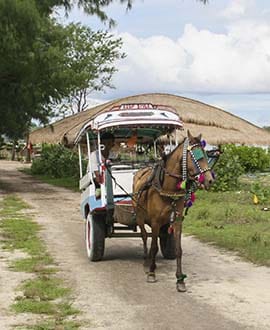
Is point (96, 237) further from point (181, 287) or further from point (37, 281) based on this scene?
point (181, 287)

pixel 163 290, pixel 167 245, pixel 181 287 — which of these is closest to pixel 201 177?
pixel 181 287

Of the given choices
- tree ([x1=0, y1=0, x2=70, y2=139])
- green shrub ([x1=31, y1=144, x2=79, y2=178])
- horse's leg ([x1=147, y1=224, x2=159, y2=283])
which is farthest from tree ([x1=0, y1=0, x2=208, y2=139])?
horse's leg ([x1=147, y1=224, x2=159, y2=283])

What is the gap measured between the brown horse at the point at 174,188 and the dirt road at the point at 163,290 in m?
0.45

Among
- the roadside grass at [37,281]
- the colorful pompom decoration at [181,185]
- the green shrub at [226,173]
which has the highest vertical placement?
the colorful pompom decoration at [181,185]

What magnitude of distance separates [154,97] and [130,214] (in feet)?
71.3

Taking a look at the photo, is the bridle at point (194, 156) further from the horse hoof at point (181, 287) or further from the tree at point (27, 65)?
the tree at point (27, 65)

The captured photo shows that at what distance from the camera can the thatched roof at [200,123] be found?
31266 millimetres

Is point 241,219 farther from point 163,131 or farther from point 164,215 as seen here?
point 164,215

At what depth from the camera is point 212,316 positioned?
24.1ft

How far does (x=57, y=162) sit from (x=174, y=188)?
28.1 metres

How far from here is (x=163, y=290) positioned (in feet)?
28.4

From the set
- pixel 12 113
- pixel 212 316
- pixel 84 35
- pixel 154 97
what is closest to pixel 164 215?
pixel 212 316

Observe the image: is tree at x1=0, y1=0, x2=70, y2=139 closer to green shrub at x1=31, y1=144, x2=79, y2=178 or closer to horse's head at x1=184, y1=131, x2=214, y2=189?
green shrub at x1=31, y1=144, x2=79, y2=178

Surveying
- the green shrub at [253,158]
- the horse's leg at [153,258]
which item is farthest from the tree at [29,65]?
the horse's leg at [153,258]
